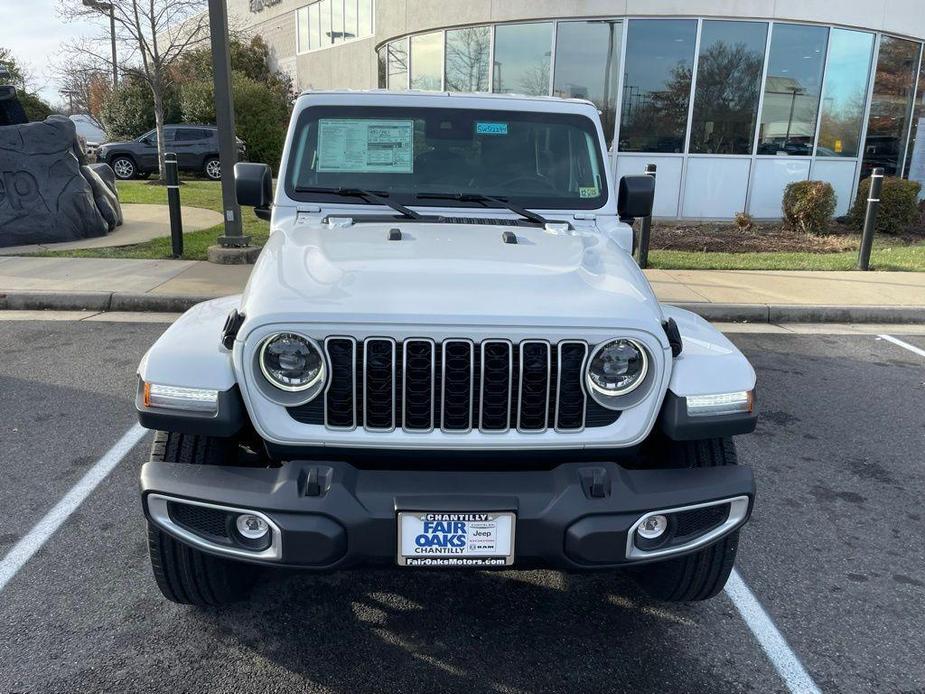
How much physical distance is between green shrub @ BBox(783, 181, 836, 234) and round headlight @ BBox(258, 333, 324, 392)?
42.1 feet

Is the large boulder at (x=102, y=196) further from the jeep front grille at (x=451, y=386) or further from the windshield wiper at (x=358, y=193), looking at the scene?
the jeep front grille at (x=451, y=386)

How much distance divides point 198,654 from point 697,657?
177 cm

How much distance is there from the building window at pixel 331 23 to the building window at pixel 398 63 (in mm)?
9252

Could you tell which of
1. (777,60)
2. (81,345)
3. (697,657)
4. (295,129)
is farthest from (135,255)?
(777,60)

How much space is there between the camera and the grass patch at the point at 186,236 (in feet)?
32.6

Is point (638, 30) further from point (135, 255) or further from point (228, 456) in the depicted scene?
point (228, 456)

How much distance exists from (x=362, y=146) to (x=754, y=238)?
1072cm

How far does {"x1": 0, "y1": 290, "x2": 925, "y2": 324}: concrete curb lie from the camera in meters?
7.70

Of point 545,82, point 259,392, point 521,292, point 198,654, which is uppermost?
point 545,82

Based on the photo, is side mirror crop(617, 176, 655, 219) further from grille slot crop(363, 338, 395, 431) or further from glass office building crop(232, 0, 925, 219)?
glass office building crop(232, 0, 925, 219)

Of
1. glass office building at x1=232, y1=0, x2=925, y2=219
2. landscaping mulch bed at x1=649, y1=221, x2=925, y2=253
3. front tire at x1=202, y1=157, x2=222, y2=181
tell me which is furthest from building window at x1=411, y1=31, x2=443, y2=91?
front tire at x1=202, y1=157, x2=222, y2=181

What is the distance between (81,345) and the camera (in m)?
6.43

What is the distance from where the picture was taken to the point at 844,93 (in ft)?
47.9

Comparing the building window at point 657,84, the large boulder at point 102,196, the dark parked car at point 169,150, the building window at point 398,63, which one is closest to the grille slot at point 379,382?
the large boulder at point 102,196
